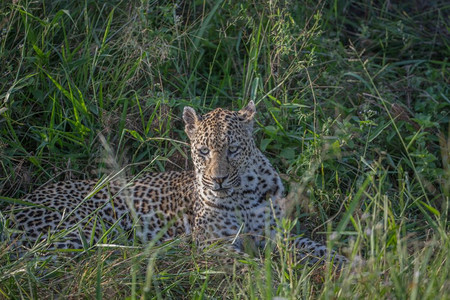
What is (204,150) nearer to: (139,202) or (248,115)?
(248,115)

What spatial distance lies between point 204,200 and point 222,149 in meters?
0.57

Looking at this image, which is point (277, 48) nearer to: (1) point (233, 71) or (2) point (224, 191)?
(1) point (233, 71)

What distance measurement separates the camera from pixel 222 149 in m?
6.64

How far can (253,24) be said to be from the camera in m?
8.00

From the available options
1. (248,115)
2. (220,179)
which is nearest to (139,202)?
(220,179)

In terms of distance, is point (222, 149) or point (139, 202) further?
point (139, 202)

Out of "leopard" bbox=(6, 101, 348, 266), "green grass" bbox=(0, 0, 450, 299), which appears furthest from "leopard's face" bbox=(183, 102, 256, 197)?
"green grass" bbox=(0, 0, 450, 299)

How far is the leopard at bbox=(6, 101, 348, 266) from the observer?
666 centimetres

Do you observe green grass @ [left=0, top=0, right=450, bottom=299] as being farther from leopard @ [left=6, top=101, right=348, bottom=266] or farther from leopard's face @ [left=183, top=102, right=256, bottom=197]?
leopard's face @ [left=183, top=102, right=256, bottom=197]

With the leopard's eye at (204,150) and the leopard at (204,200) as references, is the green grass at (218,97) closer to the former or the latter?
the leopard at (204,200)

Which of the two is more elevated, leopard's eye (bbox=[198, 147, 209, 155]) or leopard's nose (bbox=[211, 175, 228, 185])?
leopard's eye (bbox=[198, 147, 209, 155])

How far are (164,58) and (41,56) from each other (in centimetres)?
121

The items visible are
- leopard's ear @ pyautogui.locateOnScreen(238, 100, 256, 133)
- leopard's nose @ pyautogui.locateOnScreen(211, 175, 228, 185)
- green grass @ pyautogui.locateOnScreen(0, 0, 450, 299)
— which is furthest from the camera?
green grass @ pyautogui.locateOnScreen(0, 0, 450, 299)

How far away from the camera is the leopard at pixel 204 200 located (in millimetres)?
6664
